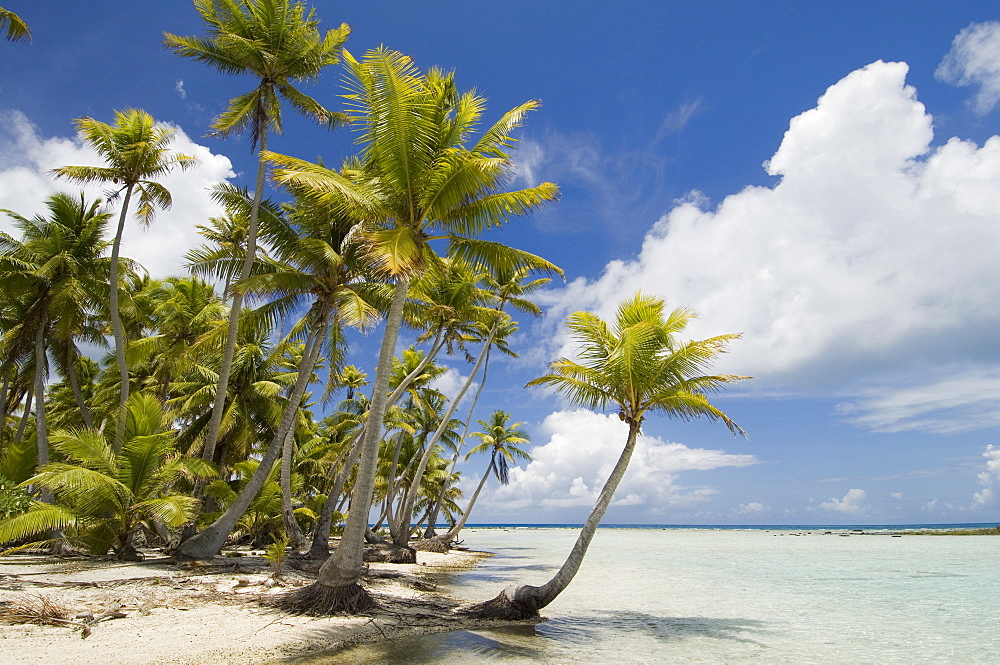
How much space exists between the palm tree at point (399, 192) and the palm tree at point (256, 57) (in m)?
5.33

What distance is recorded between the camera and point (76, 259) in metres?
16.5

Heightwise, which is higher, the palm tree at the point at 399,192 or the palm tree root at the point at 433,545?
the palm tree at the point at 399,192

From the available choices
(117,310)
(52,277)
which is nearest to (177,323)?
(52,277)

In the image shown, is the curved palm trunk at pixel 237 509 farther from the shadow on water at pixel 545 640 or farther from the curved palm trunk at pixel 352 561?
the shadow on water at pixel 545 640

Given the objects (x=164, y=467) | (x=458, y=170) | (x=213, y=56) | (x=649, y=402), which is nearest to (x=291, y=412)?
(x=164, y=467)

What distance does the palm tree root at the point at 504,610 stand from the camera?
9.23 meters

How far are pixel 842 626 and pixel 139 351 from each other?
2024 cm

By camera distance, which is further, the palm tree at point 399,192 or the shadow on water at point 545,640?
the palm tree at point 399,192

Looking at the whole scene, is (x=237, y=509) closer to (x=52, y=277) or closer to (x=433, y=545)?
(x=52, y=277)

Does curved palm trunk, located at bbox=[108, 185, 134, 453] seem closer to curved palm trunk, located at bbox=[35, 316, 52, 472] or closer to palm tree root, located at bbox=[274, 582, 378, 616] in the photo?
curved palm trunk, located at bbox=[35, 316, 52, 472]

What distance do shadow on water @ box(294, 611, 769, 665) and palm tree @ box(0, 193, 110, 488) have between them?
43.0 ft

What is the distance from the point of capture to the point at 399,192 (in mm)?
9508

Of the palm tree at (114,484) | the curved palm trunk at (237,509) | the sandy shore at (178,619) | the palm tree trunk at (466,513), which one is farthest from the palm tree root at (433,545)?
the sandy shore at (178,619)

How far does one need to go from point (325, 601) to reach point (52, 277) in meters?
14.0
